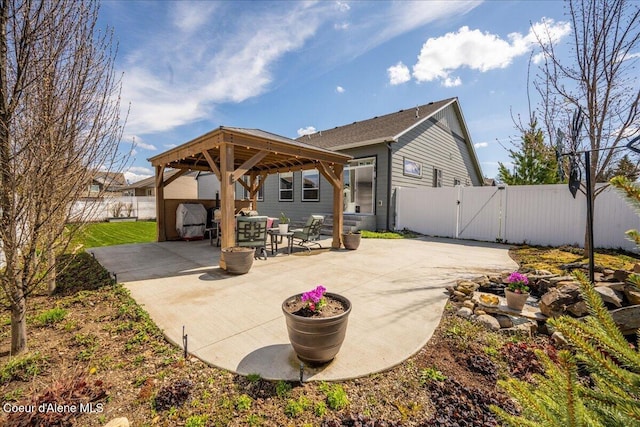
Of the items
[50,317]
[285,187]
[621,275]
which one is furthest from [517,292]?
[285,187]

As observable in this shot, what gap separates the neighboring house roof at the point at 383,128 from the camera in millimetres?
11328

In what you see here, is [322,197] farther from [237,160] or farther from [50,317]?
[50,317]

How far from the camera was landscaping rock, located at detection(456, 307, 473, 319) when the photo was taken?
3500mm

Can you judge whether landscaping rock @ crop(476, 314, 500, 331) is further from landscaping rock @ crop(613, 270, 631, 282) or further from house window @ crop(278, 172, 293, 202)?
house window @ crop(278, 172, 293, 202)

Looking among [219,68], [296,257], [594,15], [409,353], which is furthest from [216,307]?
[594,15]

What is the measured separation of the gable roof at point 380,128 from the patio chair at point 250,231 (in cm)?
655

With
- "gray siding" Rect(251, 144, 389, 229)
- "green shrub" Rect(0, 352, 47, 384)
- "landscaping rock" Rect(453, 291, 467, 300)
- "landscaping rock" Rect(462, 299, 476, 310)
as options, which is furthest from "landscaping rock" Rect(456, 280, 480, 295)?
"gray siding" Rect(251, 144, 389, 229)

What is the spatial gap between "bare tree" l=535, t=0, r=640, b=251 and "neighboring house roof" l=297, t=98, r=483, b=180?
506 centimetres

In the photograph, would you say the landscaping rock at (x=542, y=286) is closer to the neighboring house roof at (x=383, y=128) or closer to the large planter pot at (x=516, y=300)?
the large planter pot at (x=516, y=300)

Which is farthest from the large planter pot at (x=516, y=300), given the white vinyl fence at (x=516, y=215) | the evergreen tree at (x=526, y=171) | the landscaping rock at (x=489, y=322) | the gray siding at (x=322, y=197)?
the evergreen tree at (x=526, y=171)

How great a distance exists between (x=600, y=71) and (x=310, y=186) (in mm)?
10314

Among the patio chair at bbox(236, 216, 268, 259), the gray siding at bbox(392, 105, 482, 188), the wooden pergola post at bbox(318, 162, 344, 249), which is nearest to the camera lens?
the patio chair at bbox(236, 216, 268, 259)

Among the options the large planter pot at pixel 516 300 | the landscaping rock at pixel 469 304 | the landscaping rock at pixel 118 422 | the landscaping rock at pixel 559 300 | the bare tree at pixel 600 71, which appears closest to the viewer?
the landscaping rock at pixel 118 422

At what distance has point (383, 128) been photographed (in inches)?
485
